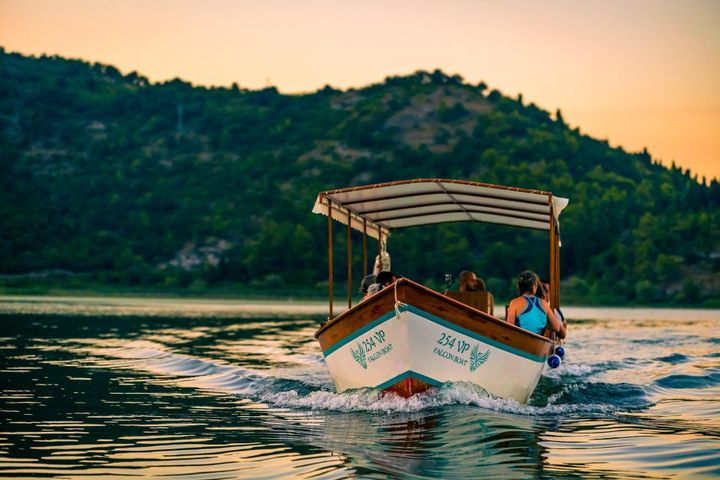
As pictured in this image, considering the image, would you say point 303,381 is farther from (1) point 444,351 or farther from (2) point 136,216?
(2) point 136,216

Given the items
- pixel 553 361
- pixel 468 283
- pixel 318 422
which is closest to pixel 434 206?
pixel 468 283

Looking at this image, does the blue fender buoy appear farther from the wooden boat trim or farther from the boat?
the wooden boat trim

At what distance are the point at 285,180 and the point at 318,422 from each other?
10387 centimetres

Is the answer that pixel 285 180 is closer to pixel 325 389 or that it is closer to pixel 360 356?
pixel 325 389

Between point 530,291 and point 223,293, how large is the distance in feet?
232

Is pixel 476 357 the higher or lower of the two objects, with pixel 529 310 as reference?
lower

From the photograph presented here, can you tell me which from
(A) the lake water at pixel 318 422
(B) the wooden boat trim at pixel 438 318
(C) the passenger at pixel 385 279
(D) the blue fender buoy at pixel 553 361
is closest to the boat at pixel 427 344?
(B) the wooden boat trim at pixel 438 318

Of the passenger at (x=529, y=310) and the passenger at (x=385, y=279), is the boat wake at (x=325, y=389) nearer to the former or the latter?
the passenger at (x=529, y=310)

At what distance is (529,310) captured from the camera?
13789 mm

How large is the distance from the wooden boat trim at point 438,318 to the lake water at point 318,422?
70 centimetres

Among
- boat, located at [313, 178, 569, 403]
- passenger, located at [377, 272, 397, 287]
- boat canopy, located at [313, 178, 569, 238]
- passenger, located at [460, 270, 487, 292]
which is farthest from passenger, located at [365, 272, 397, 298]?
passenger, located at [460, 270, 487, 292]

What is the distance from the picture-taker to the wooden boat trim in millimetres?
12047

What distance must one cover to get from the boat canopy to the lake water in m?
2.73

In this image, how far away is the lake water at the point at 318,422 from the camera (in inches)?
355
